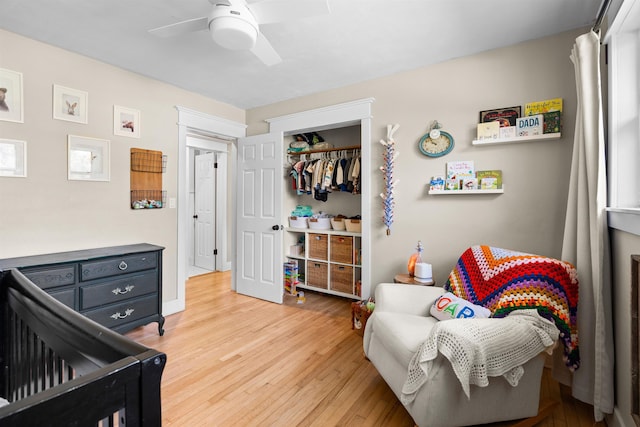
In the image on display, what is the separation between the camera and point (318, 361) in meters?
2.29

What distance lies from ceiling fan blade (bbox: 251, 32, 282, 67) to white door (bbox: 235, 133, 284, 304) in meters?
1.55

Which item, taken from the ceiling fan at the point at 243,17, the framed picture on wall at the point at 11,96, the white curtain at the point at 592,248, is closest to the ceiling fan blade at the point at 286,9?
the ceiling fan at the point at 243,17

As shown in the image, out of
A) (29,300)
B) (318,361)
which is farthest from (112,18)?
(318,361)

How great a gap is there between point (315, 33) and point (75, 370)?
235 centimetres

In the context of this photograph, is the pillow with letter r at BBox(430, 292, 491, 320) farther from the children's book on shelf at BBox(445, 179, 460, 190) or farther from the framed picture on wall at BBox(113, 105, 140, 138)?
the framed picture on wall at BBox(113, 105, 140, 138)

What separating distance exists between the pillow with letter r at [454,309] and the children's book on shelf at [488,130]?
4.44ft

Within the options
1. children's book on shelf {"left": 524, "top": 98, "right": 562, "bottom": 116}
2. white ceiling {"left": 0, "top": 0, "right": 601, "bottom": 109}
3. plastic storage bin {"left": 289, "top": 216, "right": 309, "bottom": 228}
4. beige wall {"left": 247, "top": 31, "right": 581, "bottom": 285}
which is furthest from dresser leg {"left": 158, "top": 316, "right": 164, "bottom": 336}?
children's book on shelf {"left": 524, "top": 98, "right": 562, "bottom": 116}

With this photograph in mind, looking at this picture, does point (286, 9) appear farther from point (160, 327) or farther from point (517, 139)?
point (160, 327)

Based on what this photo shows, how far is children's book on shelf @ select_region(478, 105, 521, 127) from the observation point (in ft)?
7.94

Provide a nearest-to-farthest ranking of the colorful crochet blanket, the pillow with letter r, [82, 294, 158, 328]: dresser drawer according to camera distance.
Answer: the colorful crochet blanket
the pillow with letter r
[82, 294, 158, 328]: dresser drawer

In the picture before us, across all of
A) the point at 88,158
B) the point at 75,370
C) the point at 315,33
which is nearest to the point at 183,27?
the point at 315,33

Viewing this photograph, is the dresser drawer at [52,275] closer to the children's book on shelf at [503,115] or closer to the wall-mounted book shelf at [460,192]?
the wall-mounted book shelf at [460,192]

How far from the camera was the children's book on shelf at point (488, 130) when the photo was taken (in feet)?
8.09

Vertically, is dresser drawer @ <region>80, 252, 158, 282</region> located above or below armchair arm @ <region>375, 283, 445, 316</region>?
above
